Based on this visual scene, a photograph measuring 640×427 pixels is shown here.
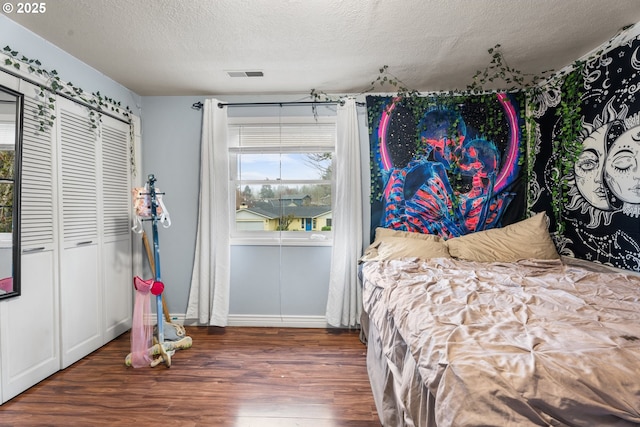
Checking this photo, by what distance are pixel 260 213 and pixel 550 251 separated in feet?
8.67

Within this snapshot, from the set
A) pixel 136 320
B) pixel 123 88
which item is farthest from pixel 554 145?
pixel 123 88

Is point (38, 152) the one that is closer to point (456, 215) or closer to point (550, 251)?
point (456, 215)

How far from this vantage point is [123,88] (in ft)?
9.72

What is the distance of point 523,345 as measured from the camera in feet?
3.30

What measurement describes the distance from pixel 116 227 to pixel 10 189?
1015 millimetres

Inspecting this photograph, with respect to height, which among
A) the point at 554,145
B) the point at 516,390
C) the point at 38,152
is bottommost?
the point at 516,390

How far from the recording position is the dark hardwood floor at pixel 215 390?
178 cm

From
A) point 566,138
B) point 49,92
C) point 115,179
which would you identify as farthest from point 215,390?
point 566,138

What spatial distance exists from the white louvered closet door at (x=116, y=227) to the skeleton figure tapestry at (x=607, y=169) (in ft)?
13.0

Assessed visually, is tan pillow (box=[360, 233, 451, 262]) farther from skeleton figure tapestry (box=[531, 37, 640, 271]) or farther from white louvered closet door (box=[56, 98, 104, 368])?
white louvered closet door (box=[56, 98, 104, 368])

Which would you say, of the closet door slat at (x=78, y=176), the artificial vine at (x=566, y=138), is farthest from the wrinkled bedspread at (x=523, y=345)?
the closet door slat at (x=78, y=176)

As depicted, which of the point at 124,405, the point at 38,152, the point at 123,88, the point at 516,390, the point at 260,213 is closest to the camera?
the point at 516,390

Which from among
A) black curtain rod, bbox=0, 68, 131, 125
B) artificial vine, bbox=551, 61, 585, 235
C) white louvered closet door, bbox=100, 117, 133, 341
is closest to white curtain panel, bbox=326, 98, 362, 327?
artificial vine, bbox=551, 61, 585, 235

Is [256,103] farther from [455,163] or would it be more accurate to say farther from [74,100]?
[455,163]
